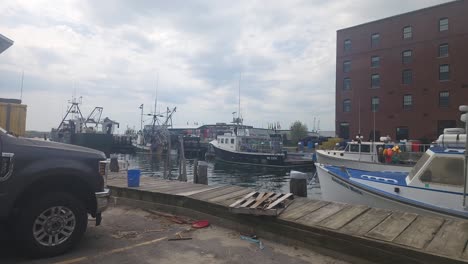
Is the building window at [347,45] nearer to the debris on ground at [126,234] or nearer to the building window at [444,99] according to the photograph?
the building window at [444,99]

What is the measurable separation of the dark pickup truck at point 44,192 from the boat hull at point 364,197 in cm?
714

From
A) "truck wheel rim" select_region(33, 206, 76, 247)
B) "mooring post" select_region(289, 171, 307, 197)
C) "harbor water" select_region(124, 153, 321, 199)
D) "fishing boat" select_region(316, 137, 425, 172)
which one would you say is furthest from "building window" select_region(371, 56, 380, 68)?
"truck wheel rim" select_region(33, 206, 76, 247)

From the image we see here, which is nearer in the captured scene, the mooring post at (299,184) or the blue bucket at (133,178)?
the mooring post at (299,184)

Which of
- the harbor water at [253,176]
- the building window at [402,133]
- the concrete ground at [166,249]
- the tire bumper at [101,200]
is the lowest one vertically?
the harbor water at [253,176]

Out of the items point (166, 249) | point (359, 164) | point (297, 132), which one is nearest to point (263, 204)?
point (166, 249)

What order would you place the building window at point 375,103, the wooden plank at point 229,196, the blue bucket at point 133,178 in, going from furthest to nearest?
the building window at point 375,103 < the blue bucket at point 133,178 < the wooden plank at point 229,196

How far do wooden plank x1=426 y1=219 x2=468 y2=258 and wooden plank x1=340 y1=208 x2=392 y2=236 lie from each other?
0.79 m

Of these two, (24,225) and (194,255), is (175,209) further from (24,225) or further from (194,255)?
(24,225)

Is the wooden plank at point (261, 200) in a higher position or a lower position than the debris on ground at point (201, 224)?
higher

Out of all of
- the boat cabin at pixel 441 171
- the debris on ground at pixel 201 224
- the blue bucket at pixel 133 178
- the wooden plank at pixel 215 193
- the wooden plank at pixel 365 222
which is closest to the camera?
the wooden plank at pixel 365 222

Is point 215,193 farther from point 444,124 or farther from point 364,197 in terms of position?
point 444,124

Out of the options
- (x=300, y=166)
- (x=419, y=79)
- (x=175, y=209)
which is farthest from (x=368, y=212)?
(x=419, y=79)

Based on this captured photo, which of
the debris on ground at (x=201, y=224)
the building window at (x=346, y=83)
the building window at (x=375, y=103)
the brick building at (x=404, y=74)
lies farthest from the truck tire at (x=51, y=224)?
the building window at (x=346, y=83)

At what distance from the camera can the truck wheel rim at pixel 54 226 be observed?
4262 mm
